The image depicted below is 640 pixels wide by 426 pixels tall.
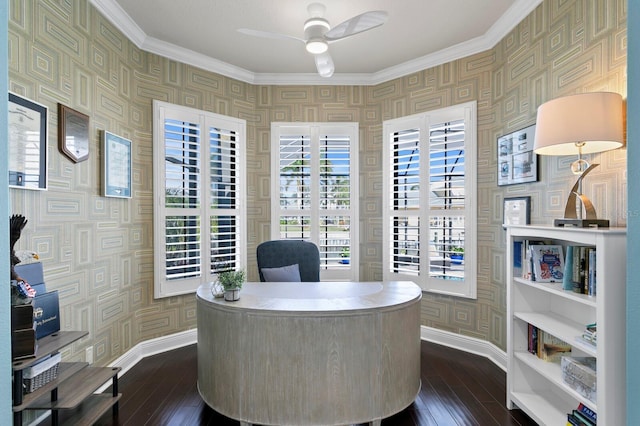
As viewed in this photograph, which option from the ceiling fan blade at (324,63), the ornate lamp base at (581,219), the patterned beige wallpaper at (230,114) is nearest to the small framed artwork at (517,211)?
the patterned beige wallpaper at (230,114)

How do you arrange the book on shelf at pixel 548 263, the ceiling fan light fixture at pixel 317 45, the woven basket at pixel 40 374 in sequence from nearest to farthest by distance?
1. the woven basket at pixel 40 374
2. the book on shelf at pixel 548 263
3. the ceiling fan light fixture at pixel 317 45

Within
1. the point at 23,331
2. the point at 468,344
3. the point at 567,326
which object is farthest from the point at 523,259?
the point at 23,331

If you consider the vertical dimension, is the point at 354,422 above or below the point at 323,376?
below

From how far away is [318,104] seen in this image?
4.30 metres

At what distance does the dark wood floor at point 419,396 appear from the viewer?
2346 mm

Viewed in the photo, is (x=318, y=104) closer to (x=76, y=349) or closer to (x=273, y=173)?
(x=273, y=173)

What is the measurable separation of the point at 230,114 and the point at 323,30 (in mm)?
1711

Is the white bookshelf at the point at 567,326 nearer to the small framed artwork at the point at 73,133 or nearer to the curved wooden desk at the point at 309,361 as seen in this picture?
the curved wooden desk at the point at 309,361

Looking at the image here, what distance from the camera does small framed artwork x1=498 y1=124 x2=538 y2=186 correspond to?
277cm

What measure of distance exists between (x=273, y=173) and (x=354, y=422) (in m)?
2.86

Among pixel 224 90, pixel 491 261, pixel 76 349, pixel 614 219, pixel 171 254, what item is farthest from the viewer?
pixel 224 90

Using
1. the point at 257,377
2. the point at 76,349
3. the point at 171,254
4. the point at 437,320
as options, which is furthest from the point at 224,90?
the point at 437,320

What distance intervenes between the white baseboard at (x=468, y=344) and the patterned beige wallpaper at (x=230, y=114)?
67 mm

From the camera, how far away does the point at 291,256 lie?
3475 millimetres
